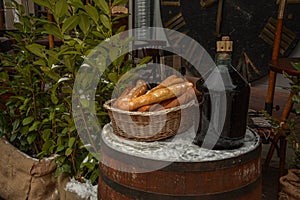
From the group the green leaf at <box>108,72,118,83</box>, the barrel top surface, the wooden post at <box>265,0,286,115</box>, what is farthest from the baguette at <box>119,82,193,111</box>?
the wooden post at <box>265,0,286,115</box>

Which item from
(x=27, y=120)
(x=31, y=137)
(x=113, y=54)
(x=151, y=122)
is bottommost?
(x=31, y=137)

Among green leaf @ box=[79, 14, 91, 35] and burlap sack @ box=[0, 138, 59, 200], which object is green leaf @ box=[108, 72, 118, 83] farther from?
burlap sack @ box=[0, 138, 59, 200]

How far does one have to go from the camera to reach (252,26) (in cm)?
373

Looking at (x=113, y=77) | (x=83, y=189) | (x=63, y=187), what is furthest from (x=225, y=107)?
(x=63, y=187)

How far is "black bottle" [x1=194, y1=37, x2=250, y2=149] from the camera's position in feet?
3.35

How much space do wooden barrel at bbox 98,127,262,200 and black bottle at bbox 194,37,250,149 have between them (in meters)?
0.07

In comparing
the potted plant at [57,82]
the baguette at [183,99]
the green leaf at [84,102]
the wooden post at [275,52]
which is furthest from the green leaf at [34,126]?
the wooden post at [275,52]

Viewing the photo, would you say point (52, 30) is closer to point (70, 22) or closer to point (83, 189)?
point (70, 22)

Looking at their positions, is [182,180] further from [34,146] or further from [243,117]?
[34,146]

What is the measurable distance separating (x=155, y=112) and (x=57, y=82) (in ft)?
2.15

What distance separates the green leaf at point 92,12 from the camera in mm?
1399

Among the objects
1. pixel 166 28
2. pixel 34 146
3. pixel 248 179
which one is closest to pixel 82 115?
pixel 34 146

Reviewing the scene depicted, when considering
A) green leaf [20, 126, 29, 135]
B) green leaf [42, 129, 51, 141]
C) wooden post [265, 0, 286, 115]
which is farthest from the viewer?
wooden post [265, 0, 286, 115]

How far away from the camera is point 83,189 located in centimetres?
165
